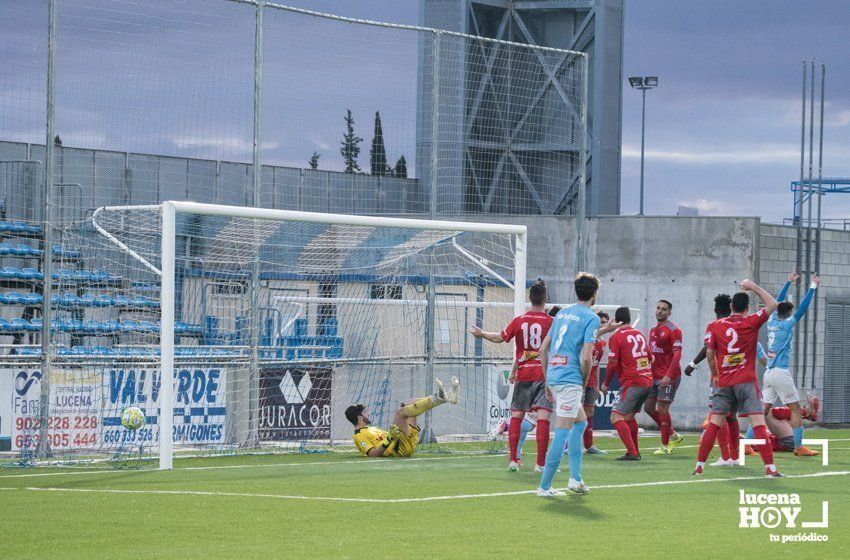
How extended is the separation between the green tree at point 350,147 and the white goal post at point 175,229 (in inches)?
128

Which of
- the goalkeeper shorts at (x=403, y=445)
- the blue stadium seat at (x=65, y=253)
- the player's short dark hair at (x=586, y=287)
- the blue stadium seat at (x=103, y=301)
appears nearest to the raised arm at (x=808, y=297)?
the goalkeeper shorts at (x=403, y=445)

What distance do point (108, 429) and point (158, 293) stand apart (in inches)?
95.5

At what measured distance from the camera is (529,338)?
14820 millimetres

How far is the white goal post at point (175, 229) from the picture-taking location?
49.7 feet

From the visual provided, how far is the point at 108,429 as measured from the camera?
17688 millimetres

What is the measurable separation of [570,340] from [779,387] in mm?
7897

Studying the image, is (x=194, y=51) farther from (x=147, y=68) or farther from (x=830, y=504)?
(x=830, y=504)

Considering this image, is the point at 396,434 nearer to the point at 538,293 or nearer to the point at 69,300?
the point at 538,293

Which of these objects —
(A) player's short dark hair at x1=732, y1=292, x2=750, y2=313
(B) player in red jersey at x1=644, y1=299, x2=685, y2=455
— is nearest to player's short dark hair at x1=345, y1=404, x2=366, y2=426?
(B) player in red jersey at x1=644, y1=299, x2=685, y2=455

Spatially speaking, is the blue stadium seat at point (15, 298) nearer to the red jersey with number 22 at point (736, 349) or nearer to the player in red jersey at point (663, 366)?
the player in red jersey at point (663, 366)

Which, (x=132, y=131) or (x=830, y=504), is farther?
(x=132, y=131)

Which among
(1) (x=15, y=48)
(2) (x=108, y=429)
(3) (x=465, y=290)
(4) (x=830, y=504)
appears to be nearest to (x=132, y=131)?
(1) (x=15, y=48)

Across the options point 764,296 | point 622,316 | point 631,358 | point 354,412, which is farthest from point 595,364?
point 764,296

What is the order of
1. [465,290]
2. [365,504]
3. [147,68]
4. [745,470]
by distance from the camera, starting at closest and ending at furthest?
[365,504] → [745,470] → [147,68] → [465,290]
